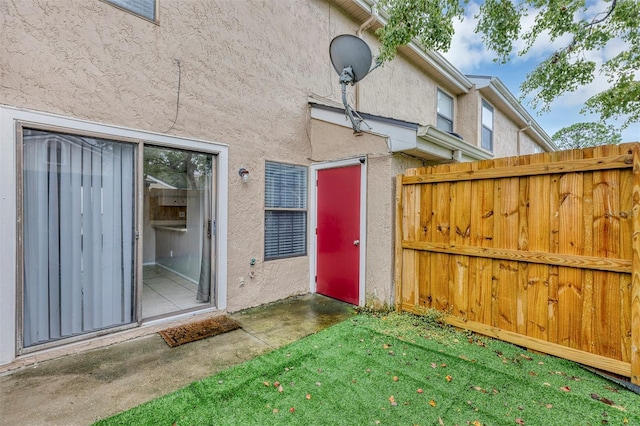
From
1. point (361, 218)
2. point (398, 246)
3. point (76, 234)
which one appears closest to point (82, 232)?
point (76, 234)

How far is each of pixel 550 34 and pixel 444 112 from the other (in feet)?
11.0

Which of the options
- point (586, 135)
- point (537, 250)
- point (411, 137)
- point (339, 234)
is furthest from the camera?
point (586, 135)

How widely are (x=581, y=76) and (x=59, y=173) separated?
11201 millimetres

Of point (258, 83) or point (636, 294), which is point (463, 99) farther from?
point (636, 294)

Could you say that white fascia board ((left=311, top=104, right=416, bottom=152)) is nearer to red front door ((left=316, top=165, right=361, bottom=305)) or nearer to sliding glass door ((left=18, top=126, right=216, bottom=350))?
red front door ((left=316, top=165, right=361, bottom=305))

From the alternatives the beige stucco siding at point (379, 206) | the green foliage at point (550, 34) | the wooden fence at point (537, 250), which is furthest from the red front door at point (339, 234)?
the green foliage at point (550, 34)

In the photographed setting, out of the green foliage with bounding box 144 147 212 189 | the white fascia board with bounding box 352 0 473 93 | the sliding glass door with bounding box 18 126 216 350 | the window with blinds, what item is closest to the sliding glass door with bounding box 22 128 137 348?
the sliding glass door with bounding box 18 126 216 350

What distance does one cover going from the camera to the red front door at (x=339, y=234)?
5.05 meters

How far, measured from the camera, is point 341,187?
5.27m

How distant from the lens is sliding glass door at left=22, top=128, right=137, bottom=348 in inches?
123

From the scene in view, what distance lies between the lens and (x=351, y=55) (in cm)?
446

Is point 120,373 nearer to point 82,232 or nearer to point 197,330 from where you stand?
point 197,330

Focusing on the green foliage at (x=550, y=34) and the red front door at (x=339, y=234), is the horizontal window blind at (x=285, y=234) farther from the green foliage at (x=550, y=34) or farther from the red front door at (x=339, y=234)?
the green foliage at (x=550, y=34)

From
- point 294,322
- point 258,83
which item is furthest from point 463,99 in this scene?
point 294,322
